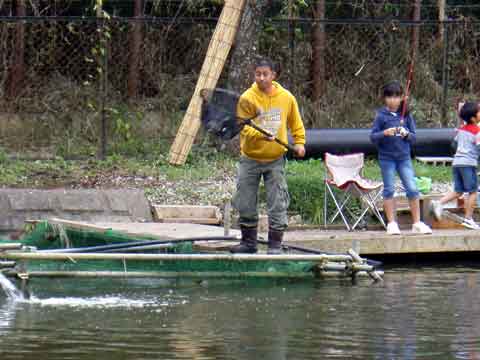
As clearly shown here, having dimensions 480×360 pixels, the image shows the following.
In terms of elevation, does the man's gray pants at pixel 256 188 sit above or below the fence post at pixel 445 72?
below

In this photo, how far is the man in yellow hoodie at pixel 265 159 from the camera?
36.0 feet

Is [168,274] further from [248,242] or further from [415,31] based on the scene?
[415,31]

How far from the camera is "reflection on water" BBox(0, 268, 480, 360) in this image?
27.4 feet

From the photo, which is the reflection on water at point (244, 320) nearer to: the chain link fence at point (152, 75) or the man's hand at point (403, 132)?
the man's hand at point (403, 132)

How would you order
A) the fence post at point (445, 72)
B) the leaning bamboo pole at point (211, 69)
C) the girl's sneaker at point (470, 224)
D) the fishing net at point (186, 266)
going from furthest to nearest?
the fence post at point (445, 72) < the leaning bamboo pole at point (211, 69) < the girl's sneaker at point (470, 224) < the fishing net at point (186, 266)

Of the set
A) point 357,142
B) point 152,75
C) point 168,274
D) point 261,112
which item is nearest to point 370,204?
point 261,112

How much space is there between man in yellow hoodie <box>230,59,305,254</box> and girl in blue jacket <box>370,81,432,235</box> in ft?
5.80

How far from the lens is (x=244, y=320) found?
9469 millimetres

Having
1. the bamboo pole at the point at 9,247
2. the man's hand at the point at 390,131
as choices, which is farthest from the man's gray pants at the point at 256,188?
the bamboo pole at the point at 9,247

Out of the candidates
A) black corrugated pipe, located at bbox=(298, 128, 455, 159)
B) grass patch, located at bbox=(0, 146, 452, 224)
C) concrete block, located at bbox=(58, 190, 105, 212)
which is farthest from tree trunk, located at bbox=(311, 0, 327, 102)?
concrete block, located at bbox=(58, 190, 105, 212)

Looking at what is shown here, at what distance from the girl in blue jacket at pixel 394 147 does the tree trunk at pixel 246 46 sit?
464cm

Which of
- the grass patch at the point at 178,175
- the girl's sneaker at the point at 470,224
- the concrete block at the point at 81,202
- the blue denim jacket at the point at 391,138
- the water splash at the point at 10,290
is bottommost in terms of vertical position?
the water splash at the point at 10,290

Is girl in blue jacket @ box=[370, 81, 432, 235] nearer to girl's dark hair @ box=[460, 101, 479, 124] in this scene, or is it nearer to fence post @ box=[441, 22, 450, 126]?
girl's dark hair @ box=[460, 101, 479, 124]

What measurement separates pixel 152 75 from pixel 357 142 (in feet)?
10.9
